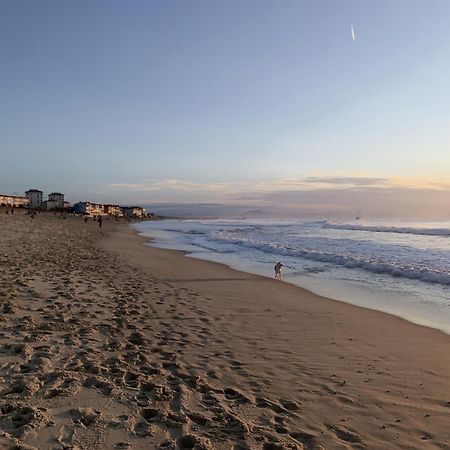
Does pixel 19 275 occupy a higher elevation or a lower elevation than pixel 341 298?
higher

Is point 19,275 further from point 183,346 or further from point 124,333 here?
point 183,346

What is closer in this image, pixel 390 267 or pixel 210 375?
pixel 210 375

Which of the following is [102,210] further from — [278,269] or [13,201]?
[278,269]

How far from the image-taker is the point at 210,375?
17.1 ft

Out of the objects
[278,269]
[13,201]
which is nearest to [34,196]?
[13,201]

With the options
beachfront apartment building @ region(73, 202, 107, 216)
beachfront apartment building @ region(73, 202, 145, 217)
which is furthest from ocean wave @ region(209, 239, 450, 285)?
beachfront apartment building @ region(73, 202, 107, 216)

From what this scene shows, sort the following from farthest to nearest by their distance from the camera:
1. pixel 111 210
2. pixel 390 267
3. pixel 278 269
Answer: pixel 111 210 < pixel 390 267 < pixel 278 269

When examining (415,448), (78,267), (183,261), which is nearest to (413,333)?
(415,448)

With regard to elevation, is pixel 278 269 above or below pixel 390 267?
above

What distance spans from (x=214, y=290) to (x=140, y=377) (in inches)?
274

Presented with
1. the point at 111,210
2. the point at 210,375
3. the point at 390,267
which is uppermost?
the point at 111,210

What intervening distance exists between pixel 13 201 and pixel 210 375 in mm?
155124

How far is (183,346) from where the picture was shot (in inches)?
250

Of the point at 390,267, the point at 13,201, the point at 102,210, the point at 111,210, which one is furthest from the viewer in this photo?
the point at 111,210
